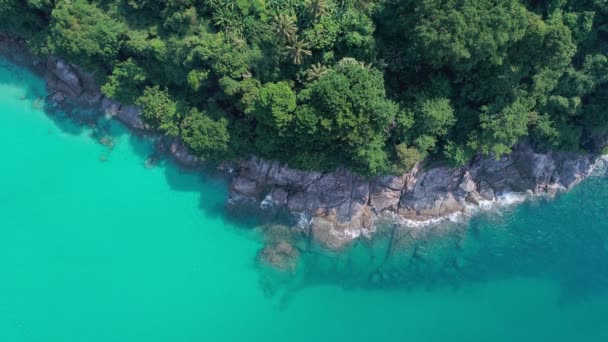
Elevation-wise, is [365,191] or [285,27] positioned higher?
[285,27]

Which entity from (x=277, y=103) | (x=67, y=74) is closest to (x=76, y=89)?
(x=67, y=74)

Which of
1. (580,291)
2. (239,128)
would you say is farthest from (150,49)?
(580,291)

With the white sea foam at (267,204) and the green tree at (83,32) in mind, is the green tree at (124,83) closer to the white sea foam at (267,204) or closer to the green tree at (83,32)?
the green tree at (83,32)

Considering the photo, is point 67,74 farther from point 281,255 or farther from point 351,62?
point 351,62

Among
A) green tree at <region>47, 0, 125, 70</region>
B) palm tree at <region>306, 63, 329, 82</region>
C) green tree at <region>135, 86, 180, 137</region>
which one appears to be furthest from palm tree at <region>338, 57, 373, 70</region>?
green tree at <region>47, 0, 125, 70</region>

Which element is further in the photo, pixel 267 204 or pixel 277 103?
pixel 267 204

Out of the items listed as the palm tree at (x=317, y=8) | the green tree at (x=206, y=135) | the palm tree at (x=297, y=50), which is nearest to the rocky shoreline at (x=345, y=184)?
the green tree at (x=206, y=135)
